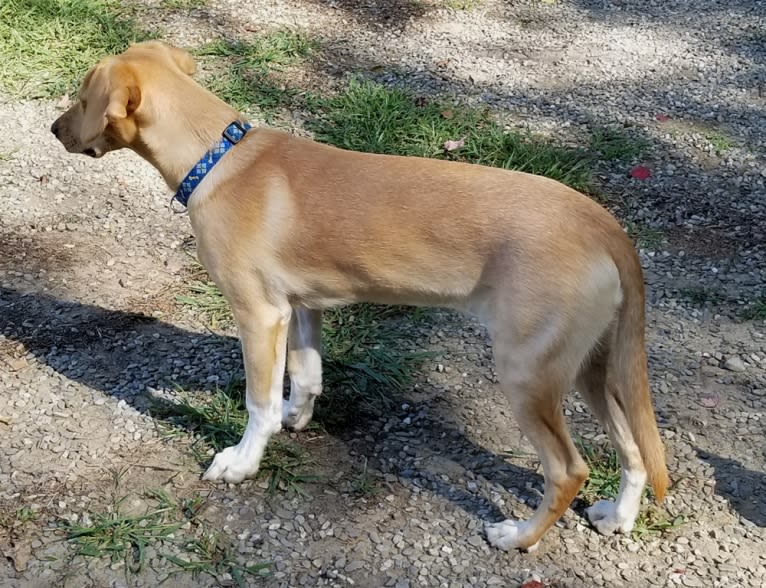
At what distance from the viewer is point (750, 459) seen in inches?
143

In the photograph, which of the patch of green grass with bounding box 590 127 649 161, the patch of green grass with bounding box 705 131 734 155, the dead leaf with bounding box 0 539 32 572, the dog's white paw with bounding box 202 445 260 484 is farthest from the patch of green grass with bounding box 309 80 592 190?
the dead leaf with bounding box 0 539 32 572

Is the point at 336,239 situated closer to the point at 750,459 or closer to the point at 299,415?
the point at 299,415

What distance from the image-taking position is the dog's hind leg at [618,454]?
3.14 m

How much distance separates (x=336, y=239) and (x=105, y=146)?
1005mm

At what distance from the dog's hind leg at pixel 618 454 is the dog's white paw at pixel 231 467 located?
133 cm

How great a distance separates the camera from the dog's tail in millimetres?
2842

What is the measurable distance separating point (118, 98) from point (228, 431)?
4.84 feet

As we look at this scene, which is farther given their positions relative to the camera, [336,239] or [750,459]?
[750,459]

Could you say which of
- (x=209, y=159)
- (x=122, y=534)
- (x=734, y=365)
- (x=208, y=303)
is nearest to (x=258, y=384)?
(x=122, y=534)

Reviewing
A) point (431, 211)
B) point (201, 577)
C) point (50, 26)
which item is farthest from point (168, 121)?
point (50, 26)

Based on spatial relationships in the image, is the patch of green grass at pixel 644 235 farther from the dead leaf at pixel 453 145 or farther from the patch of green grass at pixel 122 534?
the patch of green grass at pixel 122 534

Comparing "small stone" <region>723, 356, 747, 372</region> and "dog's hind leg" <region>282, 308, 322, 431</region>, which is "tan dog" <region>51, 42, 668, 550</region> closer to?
"dog's hind leg" <region>282, 308, 322, 431</region>

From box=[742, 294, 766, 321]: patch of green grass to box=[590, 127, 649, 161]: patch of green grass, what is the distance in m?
1.59

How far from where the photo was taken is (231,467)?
346 cm
